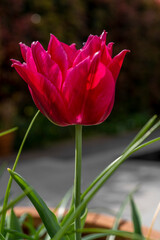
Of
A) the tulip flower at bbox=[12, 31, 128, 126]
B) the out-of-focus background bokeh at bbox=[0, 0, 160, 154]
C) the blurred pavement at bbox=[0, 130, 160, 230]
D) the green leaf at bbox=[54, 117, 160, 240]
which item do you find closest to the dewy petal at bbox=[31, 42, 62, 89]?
the tulip flower at bbox=[12, 31, 128, 126]

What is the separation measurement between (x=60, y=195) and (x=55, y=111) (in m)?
3.39

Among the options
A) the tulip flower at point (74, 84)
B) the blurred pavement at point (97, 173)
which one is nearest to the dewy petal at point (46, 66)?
the tulip flower at point (74, 84)

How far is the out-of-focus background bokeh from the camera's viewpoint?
6.71 m

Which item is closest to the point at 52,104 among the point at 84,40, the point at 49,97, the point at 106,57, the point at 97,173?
the point at 49,97

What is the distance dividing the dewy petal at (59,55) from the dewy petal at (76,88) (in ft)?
0.11

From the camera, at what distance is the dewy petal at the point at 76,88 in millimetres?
664

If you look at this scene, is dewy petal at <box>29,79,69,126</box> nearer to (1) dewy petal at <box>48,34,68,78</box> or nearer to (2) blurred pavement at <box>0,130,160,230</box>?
(1) dewy petal at <box>48,34,68,78</box>

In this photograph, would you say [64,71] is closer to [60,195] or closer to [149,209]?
[149,209]

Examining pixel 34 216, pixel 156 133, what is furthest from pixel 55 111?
pixel 156 133

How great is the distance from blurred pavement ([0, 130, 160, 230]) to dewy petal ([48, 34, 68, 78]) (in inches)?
96.7

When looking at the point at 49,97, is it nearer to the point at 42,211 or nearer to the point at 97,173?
the point at 42,211

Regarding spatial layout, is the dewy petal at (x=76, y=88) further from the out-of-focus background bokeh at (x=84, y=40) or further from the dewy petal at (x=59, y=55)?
the out-of-focus background bokeh at (x=84, y=40)

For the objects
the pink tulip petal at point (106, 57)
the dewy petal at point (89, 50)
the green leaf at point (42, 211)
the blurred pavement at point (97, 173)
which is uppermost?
the dewy petal at point (89, 50)

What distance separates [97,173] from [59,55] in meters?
4.36
